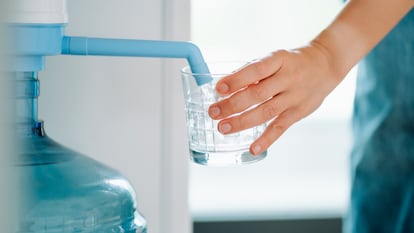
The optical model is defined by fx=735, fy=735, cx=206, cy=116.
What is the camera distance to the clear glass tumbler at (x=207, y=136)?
71cm

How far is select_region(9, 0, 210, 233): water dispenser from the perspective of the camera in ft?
2.12

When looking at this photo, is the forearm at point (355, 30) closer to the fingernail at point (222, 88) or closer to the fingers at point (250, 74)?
the fingers at point (250, 74)

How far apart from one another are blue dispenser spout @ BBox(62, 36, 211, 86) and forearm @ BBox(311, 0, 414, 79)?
9.4 inches

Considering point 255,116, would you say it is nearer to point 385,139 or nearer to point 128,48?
point 128,48

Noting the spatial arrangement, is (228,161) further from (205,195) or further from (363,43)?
(205,195)

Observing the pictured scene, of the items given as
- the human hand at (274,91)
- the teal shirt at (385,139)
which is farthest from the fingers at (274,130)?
the teal shirt at (385,139)

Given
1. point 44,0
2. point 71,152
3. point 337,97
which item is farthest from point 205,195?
point 44,0

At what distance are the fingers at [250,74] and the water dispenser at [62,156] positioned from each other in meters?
0.02

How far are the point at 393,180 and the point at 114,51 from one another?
0.86 metres

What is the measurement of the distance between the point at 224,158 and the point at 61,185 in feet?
0.52

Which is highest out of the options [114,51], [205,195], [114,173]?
[114,51]

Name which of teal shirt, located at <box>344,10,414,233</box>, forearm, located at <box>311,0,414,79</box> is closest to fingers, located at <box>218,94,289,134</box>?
forearm, located at <box>311,0,414,79</box>

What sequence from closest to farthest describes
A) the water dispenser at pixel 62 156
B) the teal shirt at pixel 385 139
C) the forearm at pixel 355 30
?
the water dispenser at pixel 62 156, the forearm at pixel 355 30, the teal shirt at pixel 385 139

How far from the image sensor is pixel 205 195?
7.97 ft
